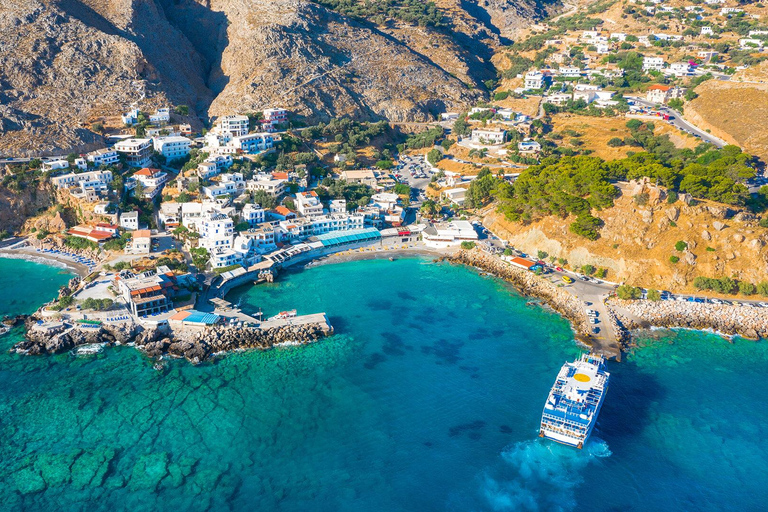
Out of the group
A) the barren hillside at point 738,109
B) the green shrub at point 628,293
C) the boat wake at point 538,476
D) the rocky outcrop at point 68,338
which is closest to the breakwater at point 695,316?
the green shrub at point 628,293

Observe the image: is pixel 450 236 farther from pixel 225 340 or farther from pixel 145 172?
pixel 145 172

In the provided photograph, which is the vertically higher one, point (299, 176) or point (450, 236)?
point (299, 176)

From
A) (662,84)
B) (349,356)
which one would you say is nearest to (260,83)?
(349,356)

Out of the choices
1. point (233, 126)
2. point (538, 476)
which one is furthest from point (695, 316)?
point (233, 126)

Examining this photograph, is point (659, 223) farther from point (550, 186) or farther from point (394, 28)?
point (394, 28)

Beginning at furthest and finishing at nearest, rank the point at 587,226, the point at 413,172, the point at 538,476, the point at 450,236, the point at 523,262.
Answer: the point at 413,172 → the point at 450,236 → the point at 523,262 → the point at 587,226 → the point at 538,476

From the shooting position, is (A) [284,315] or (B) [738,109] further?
(B) [738,109]

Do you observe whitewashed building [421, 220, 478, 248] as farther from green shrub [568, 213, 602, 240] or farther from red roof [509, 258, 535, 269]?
green shrub [568, 213, 602, 240]
